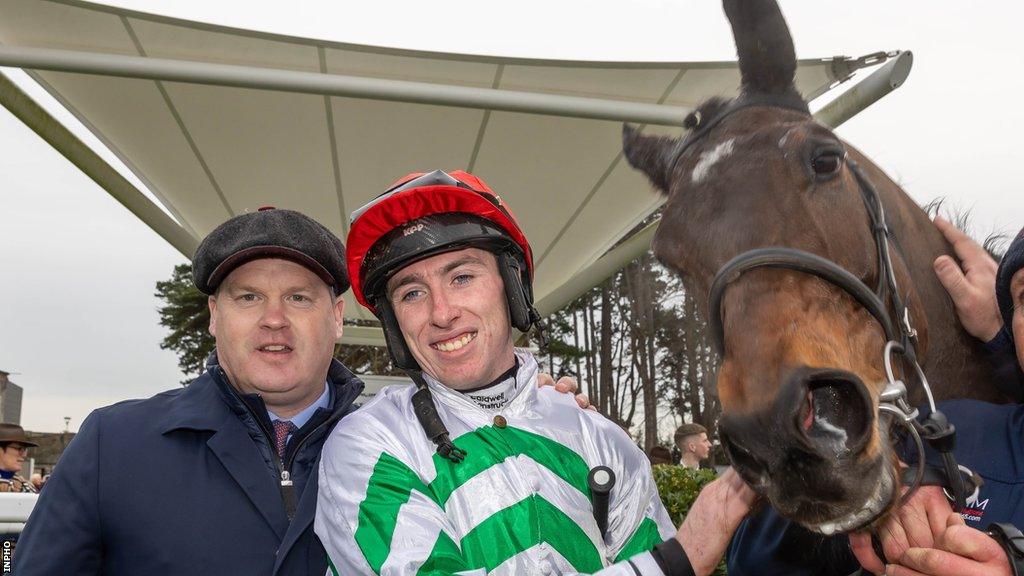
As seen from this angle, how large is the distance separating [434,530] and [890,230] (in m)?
1.38

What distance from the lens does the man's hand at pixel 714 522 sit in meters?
1.88

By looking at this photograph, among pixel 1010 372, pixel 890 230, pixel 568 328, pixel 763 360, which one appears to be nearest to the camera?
pixel 763 360

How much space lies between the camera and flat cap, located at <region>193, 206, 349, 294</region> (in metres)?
2.60

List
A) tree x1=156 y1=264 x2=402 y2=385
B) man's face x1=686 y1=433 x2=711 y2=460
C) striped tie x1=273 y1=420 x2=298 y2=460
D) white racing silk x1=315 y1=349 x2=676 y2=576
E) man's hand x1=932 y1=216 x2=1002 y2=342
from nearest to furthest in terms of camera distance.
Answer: white racing silk x1=315 y1=349 x2=676 y2=576 → man's hand x1=932 y1=216 x2=1002 y2=342 → striped tie x1=273 y1=420 x2=298 y2=460 → man's face x1=686 y1=433 x2=711 y2=460 → tree x1=156 y1=264 x2=402 y2=385

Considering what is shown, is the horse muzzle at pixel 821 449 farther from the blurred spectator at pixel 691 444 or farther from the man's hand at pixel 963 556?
the blurred spectator at pixel 691 444

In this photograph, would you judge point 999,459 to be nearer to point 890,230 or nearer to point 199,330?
point 890,230

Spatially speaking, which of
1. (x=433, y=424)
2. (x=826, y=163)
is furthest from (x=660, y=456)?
(x=826, y=163)

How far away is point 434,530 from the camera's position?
1.86 m

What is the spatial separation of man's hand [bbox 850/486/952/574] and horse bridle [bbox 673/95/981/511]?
0.12ft

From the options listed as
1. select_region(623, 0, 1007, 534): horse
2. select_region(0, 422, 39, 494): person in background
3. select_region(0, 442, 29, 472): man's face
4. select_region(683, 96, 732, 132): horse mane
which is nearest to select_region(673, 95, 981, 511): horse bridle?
select_region(623, 0, 1007, 534): horse

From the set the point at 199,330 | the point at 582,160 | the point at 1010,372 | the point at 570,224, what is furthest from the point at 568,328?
the point at 1010,372

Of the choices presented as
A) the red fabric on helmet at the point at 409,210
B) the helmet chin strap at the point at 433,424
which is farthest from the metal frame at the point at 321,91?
the helmet chin strap at the point at 433,424

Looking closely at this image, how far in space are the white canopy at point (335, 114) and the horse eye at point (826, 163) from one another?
3.77 meters

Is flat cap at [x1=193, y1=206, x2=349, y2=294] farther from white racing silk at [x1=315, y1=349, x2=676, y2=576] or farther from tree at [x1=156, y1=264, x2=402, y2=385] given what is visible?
tree at [x1=156, y1=264, x2=402, y2=385]
